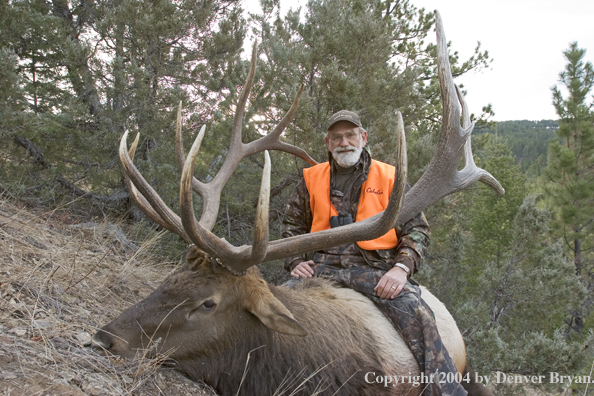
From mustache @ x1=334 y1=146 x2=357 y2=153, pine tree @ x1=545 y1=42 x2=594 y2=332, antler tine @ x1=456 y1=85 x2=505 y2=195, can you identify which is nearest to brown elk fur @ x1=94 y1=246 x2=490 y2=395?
antler tine @ x1=456 y1=85 x2=505 y2=195

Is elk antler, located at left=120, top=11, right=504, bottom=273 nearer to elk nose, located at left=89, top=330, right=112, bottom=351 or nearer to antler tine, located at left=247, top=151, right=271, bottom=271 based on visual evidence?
antler tine, located at left=247, top=151, right=271, bottom=271

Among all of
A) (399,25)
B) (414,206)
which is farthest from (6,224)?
(399,25)

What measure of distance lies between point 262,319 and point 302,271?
100 centimetres

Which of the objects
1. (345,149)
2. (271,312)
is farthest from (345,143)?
(271,312)

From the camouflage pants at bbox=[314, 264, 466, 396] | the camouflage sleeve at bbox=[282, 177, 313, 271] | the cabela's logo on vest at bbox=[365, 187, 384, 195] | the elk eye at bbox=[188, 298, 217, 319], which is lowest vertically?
the camouflage pants at bbox=[314, 264, 466, 396]

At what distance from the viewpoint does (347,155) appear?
145 inches

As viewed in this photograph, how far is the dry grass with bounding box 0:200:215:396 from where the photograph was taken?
202 cm

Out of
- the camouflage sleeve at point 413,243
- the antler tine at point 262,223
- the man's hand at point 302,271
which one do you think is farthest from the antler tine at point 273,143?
the antler tine at point 262,223

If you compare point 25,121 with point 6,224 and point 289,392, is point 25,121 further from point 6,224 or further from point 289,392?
point 289,392

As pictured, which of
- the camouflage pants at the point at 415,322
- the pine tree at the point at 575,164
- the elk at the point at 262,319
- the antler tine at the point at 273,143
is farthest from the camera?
the pine tree at the point at 575,164

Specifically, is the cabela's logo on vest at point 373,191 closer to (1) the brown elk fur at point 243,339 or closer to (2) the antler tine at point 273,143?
(2) the antler tine at point 273,143

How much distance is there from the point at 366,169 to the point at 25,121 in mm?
4430

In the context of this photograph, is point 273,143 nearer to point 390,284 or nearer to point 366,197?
point 366,197

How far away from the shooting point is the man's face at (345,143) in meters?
3.70
